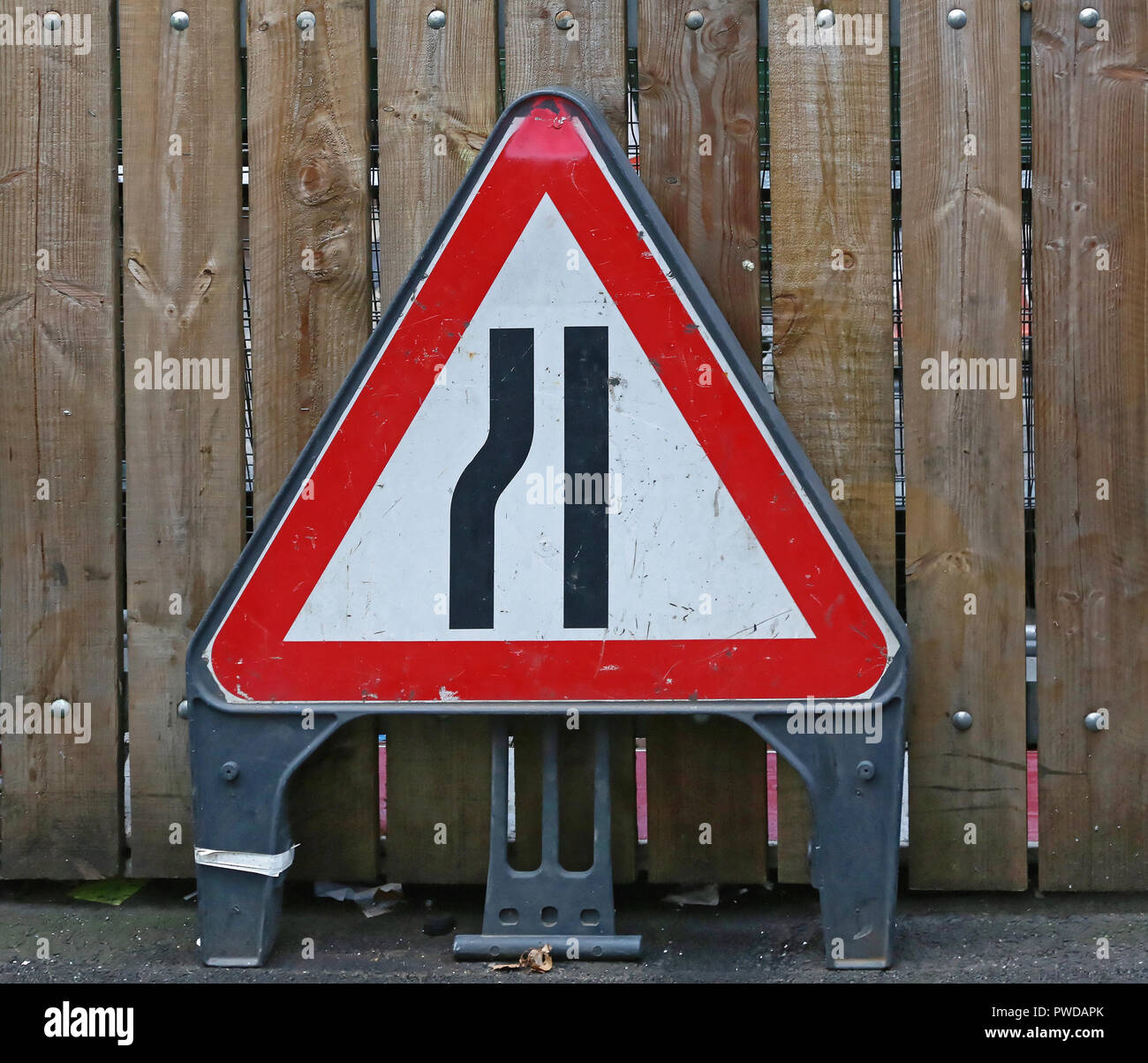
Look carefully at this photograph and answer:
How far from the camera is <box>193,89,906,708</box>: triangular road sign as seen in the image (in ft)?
6.99

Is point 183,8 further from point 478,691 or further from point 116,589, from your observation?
point 478,691

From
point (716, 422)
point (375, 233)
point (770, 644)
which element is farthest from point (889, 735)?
point (375, 233)

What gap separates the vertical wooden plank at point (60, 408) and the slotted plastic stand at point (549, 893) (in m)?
0.94

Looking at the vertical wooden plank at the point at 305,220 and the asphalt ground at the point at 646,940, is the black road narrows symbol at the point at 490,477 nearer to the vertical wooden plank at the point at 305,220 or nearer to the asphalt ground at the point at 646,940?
the vertical wooden plank at the point at 305,220

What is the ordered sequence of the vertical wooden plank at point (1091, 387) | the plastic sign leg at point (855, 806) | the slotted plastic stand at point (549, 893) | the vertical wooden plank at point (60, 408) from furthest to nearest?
the vertical wooden plank at point (60, 408) → the vertical wooden plank at point (1091, 387) → the slotted plastic stand at point (549, 893) → the plastic sign leg at point (855, 806)

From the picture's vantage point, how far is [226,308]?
242 centimetres

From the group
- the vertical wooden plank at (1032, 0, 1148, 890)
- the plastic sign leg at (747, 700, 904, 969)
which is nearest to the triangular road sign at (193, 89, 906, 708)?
the plastic sign leg at (747, 700, 904, 969)

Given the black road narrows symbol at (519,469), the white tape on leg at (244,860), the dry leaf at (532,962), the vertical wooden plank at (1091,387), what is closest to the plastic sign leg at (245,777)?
the white tape on leg at (244,860)

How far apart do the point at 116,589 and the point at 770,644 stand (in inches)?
59.7

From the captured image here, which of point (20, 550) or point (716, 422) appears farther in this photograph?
point (20, 550)

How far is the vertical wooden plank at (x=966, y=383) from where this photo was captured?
7.63 ft

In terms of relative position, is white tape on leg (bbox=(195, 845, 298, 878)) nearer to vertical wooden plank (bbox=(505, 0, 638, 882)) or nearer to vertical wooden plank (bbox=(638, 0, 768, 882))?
vertical wooden plank (bbox=(505, 0, 638, 882))

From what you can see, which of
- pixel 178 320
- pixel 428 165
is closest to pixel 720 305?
pixel 428 165

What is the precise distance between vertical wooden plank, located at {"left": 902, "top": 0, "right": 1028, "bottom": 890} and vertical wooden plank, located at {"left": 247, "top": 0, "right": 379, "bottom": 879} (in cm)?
125
